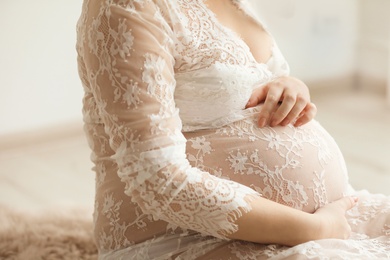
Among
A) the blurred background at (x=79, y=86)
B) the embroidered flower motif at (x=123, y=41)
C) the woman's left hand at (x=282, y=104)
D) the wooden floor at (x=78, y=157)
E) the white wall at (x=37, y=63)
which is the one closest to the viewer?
the embroidered flower motif at (x=123, y=41)

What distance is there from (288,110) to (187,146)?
204mm

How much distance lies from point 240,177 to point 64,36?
2.06m

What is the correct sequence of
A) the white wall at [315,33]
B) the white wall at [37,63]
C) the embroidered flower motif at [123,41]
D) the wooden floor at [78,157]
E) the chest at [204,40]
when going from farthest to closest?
the white wall at [315,33] < the white wall at [37,63] < the wooden floor at [78,157] < the chest at [204,40] < the embroidered flower motif at [123,41]

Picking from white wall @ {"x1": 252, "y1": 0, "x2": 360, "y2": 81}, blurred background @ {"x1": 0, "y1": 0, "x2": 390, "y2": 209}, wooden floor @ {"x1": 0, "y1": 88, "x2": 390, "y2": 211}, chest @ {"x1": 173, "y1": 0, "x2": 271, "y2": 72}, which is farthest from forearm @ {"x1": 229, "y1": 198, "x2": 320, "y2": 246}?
white wall @ {"x1": 252, "y1": 0, "x2": 360, "y2": 81}

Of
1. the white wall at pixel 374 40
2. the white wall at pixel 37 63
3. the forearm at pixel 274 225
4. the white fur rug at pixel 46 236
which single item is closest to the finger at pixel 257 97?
the forearm at pixel 274 225

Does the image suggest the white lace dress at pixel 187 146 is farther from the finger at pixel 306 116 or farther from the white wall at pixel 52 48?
the white wall at pixel 52 48

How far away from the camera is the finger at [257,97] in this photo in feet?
4.26

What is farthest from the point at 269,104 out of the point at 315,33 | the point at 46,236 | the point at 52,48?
the point at 315,33

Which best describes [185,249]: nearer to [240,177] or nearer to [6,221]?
[240,177]

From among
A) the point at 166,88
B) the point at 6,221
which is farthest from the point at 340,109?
the point at 166,88

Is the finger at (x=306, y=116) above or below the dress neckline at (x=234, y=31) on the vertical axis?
below

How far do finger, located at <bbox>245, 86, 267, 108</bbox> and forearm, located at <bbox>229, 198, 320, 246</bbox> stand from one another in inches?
9.0

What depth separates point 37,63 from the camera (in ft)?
10.1

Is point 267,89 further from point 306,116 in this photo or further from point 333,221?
point 333,221
